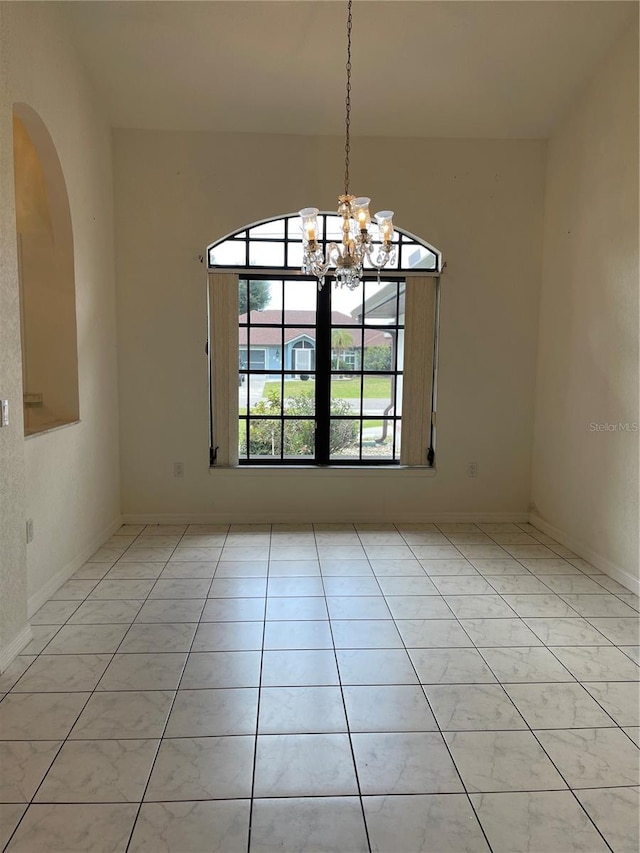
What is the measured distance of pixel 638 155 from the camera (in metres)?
3.29

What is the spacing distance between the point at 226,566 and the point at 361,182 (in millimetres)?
3211

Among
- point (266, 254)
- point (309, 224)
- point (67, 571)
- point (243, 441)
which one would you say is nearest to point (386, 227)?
point (309, 224)

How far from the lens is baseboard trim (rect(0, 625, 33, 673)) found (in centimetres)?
236

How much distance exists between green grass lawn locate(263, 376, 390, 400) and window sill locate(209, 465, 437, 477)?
631 millimetres

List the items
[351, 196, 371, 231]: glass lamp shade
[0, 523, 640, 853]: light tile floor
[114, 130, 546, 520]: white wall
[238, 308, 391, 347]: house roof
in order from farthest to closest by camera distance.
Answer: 1. [238, 308, 391, 347]: house roof
2. [114, 130, 546, 520]: white wall
3. [351, 196, 371, 231]: glass lamp shade
4. [0, 523, 640, 853]: light tile floor

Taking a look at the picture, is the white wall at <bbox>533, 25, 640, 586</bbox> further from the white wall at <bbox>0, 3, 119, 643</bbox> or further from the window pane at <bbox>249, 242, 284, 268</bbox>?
the white wall at <bbox>0, 3, 119, 643</bbox>

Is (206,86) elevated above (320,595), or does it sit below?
above

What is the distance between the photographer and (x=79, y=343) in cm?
362

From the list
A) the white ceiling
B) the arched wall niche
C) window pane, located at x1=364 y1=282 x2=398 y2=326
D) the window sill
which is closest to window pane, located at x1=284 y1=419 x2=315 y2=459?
the window sill

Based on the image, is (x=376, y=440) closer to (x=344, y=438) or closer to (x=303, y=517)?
(x=344, y=438)

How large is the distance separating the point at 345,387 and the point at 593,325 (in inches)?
78.1

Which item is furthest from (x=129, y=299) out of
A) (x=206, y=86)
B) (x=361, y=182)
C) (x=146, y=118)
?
(x=361, y=182)

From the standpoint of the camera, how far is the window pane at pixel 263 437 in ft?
15.4

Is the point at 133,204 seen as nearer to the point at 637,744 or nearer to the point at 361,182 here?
the point at 361,182
